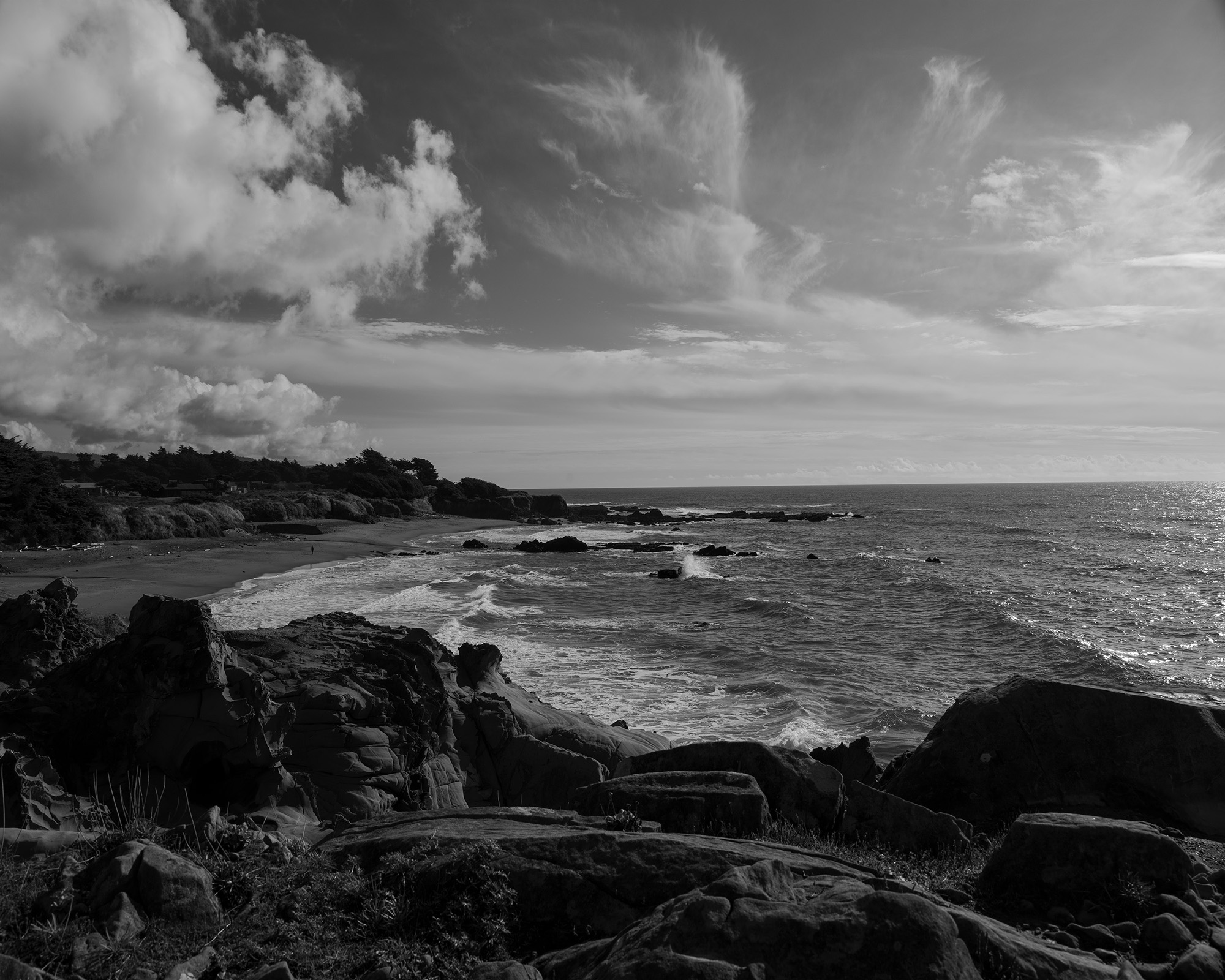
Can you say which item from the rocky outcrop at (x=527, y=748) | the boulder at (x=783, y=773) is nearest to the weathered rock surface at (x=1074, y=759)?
the boulder at (x=783, y=773)

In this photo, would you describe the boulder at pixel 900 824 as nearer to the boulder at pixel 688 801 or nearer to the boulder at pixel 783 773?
the boulder at pixel 783 773

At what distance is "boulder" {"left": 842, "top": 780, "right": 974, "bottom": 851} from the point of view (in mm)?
7332

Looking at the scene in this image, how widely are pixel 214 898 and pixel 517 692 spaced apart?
10.5 meters

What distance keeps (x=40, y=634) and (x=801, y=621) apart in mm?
25897

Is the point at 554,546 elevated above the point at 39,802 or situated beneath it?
situated beneath

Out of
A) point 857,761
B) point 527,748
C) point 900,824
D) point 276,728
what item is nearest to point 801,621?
point 857,761

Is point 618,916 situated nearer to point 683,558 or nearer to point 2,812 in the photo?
point 2,812

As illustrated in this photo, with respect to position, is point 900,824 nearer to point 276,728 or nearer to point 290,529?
point 276,728

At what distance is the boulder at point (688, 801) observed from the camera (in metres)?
6.80

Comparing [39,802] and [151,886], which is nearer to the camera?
[151,886]

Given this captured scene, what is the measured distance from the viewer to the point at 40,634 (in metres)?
11.2

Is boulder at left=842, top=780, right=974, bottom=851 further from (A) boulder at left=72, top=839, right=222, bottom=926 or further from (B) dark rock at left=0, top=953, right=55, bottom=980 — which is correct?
(B) dark rock at left=0, top=953, right=55, bottom=980

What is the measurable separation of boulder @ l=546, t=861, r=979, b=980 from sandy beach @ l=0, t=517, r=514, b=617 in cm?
2061

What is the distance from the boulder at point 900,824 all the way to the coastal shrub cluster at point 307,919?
4.42 meters
